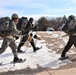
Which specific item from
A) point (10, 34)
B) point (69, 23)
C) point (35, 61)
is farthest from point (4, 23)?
point (69, 23)

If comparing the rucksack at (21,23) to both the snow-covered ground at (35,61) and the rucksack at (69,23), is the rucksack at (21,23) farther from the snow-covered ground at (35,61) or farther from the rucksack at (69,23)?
the rucksack at (69,23)

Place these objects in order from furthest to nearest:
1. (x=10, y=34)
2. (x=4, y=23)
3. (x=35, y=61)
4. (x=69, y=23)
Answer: (x=35, y=61), (x=69, y=23), (x=10, y=34), (x=4, y=23)

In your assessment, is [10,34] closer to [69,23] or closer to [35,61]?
[35,61]

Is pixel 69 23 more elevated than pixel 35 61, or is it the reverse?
pixel 69 23

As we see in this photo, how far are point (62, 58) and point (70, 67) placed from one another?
1.31 metres

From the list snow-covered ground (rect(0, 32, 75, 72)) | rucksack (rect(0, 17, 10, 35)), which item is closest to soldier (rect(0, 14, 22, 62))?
rucksack (rect(0, 17, 10, 35))

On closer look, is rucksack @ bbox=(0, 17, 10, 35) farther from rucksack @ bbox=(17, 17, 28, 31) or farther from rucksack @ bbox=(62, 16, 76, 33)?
rucksack @ bbox=(17, 17, 28, 31)

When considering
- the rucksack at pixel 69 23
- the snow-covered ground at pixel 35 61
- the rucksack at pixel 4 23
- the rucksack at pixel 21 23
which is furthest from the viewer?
the rucksack at pixel 21 23

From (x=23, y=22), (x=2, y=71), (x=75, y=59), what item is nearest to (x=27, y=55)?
(x=23, y=22)

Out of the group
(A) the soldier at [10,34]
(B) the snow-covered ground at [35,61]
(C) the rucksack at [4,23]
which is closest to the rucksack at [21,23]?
(B) the snow-covered ground at [35,61]

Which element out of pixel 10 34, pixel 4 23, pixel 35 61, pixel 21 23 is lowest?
pixel 35 61

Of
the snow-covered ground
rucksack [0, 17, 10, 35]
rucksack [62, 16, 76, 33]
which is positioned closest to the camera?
rucksack [0, 17, 10, 35]

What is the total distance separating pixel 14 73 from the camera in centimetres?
Result: 872

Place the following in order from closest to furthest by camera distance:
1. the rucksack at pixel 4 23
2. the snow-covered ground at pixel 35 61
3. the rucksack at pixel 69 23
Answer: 1. the rucksack at pixel 4 23
2. the snow-covered ground at pixel 35 61
3. the rucksack at pixel 69 23
